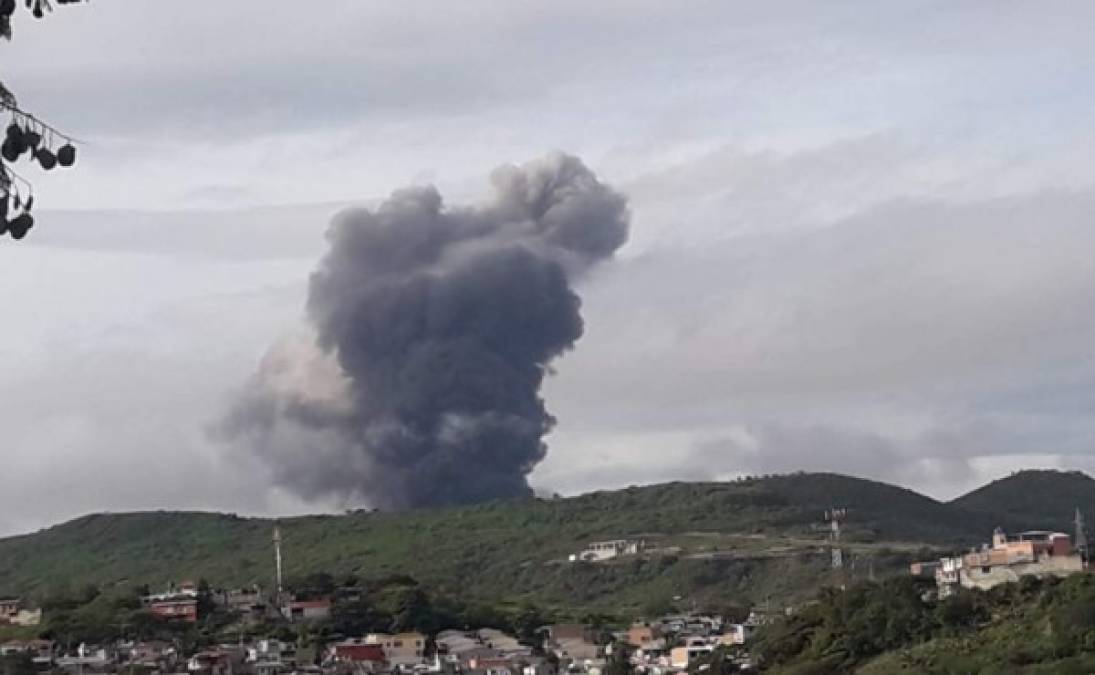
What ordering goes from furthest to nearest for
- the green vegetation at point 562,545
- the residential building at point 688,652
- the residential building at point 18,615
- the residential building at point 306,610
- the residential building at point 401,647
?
1. the green vegetation at point 562,545
2. the residential building at point 18,615
3. the residential building at point 306,610
4. the residential building at point 401,647
5. the residential building at point 688,652

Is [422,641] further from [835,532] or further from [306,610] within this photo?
[835,532]

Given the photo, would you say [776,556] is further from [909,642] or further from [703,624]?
[909,642]

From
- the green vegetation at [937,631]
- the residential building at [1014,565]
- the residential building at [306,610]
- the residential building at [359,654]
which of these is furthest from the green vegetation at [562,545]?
the green vegetation at [937,631]

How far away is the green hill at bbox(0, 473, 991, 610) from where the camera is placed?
5153 inches

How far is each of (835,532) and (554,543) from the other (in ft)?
61.7

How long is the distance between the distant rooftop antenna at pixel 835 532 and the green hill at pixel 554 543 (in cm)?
85

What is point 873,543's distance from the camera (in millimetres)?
145375

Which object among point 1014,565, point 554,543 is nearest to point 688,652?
point 1014,565

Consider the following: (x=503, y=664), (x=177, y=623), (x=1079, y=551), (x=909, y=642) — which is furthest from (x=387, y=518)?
(x=909, y=642)

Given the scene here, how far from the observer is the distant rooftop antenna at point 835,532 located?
123294mm

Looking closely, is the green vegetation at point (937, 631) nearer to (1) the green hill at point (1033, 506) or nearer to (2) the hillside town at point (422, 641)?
(2) the hillside town at point (422, 641)

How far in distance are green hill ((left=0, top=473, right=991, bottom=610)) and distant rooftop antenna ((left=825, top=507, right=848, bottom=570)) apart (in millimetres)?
855

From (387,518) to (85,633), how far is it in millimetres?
67912

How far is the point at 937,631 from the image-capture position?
203 feet
